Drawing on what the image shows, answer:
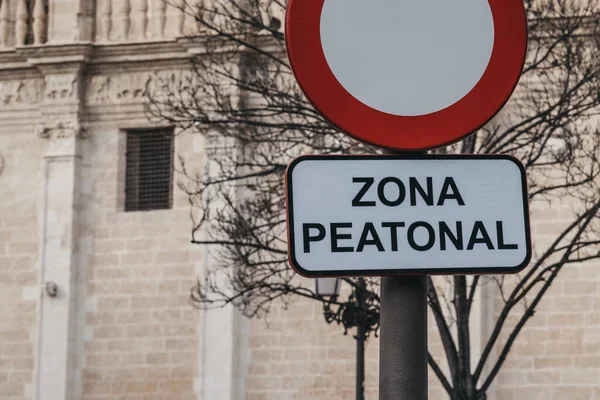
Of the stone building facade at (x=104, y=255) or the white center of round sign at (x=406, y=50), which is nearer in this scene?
the white center of round sign at (x=406, y=50)

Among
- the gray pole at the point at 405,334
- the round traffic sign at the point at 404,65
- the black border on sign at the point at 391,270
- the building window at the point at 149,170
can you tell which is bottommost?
the gray pole at the point at 405,334

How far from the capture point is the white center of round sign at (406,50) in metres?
3.24

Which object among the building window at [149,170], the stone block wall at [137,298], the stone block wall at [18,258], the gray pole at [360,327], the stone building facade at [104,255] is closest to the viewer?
the gray pole at [360,327]

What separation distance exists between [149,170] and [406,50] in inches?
776

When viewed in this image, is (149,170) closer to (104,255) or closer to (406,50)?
(104,255)

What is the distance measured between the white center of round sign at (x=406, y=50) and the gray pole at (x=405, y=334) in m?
0.37

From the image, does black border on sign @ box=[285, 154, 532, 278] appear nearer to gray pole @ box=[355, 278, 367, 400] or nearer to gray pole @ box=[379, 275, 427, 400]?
gray pole @ box=[379, 275, 427, 400]

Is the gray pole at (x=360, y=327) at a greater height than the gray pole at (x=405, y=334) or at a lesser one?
greater

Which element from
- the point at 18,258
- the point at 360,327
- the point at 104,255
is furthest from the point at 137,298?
the point at 360,327

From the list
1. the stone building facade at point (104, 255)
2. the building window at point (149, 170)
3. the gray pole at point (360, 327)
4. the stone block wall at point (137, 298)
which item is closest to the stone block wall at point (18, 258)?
the stone building facade at point (104, 255)

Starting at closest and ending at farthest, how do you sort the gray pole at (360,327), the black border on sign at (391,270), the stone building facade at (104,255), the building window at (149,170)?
1. the black border on sign at (391,270)
2. the gray pole at (360,327)
3. the stone building facade at (104,255)
4. the building window at (149,170)

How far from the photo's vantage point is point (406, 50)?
3.26 metres

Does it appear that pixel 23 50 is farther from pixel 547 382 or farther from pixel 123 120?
pixel 547 382

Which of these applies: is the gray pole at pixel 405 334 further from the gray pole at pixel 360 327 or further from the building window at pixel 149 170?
the building window at pixel 149 170
